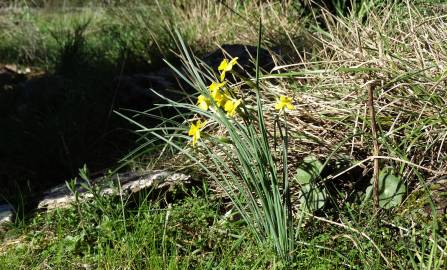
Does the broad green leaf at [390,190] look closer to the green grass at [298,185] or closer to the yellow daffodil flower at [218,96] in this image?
the green grass at [298,185]

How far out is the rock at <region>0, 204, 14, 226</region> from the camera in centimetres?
386

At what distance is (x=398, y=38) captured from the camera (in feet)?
13.8

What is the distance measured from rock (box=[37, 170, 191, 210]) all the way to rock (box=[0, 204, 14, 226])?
0.16 metres

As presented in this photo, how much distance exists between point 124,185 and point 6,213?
69 centimetres

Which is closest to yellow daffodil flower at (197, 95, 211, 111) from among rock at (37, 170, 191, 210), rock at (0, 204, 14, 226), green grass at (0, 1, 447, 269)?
green grass at (0, 1, 447, 269)

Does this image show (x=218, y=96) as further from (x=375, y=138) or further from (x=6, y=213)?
(x=6, y=213)

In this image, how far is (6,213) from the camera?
13.1 ft

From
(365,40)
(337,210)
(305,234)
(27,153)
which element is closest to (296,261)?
(305,234)

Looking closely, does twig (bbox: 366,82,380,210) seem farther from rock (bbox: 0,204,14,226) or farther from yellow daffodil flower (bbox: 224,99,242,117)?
rock (bbox: 0,204,14,226)

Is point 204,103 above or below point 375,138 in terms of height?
above

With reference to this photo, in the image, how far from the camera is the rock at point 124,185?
3.77m

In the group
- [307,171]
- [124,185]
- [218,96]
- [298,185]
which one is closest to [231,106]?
[218,96]

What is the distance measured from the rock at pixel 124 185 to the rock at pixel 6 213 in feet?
0.51

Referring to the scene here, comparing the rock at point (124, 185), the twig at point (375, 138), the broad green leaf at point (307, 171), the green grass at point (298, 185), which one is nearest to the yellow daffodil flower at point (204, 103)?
the green grass at point (298, 185)
